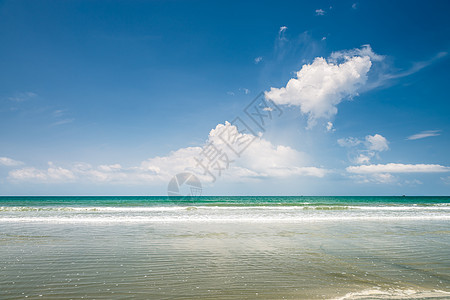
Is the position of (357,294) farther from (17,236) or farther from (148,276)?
(17,236)

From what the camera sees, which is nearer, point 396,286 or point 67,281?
point 396,286

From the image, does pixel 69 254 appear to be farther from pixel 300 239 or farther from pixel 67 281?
pixel 300 239

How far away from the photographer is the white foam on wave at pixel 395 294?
4941 millimetres

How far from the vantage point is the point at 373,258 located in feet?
26.1

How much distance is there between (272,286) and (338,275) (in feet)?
6.05

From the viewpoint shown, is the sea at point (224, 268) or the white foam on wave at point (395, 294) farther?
the sea at point (224, 268)

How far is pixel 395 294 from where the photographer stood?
513 centimetres

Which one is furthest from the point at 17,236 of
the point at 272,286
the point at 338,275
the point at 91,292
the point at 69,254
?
the point at 338,275

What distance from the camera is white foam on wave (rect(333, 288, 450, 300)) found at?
4941 mm

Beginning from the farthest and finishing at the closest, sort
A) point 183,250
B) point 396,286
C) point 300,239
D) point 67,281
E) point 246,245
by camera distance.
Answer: point 300,239
point 246,245
point 183,250
point 67,281
point 396,286

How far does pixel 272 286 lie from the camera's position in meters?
5.62

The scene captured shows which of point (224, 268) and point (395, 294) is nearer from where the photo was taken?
point (395, 294)

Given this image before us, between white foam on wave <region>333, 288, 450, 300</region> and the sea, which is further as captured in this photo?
the sea

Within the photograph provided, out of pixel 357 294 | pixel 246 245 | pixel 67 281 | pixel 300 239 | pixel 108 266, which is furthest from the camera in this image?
pixel 300 239
